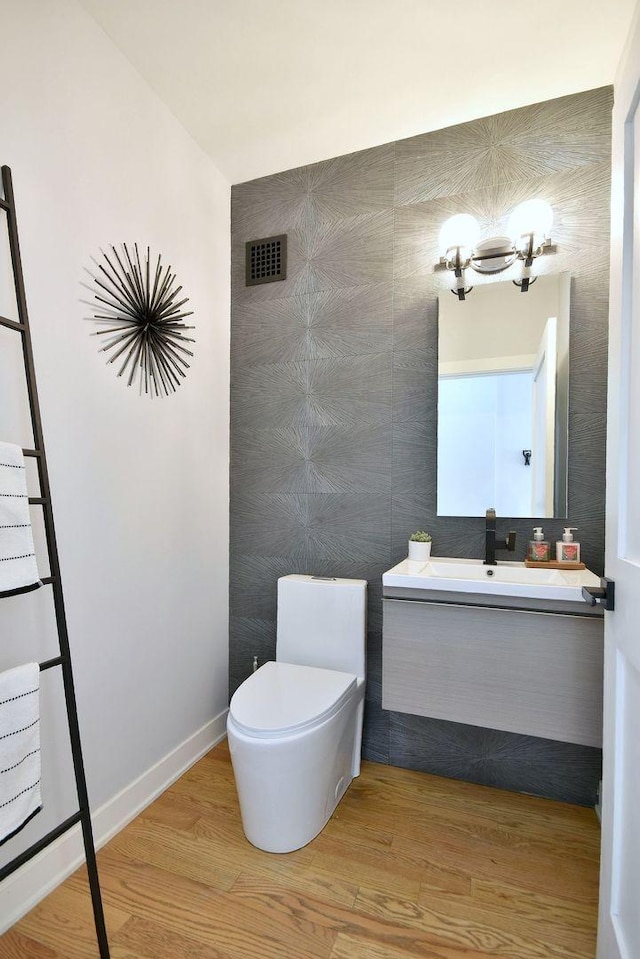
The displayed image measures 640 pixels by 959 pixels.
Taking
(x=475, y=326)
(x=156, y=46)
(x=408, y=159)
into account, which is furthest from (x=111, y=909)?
(x=408, y=159)

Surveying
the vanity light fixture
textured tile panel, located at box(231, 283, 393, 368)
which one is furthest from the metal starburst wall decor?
the vanity light fixture

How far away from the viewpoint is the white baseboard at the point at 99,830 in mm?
1364

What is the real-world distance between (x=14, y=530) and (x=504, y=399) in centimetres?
170

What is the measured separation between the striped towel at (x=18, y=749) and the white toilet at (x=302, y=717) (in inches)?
22.6

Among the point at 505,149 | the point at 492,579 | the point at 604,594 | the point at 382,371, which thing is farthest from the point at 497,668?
the point at 505,149

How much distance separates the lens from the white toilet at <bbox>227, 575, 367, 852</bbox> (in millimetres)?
1567

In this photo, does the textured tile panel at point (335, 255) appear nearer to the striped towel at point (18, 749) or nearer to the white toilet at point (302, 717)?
the white toilet at point (302, 717)

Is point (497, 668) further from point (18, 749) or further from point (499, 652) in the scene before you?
point (18, 749)

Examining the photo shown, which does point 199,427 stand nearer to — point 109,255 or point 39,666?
point 109,255

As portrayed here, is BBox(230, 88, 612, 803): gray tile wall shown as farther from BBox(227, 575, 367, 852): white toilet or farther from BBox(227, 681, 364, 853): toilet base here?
BBox(227, 681, 364, 853): toilet base

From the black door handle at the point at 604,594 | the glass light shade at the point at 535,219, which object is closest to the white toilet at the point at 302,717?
the black door handle at the point at 604,594

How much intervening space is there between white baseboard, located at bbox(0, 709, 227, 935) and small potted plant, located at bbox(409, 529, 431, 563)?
120 centimetres

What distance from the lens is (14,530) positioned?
116 centimetres

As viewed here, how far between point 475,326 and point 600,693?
4.44ft
